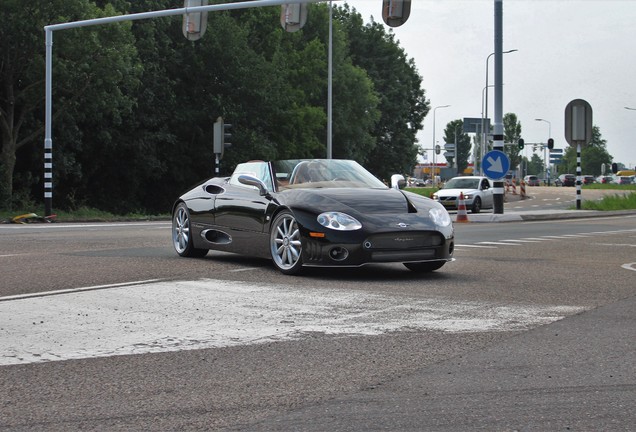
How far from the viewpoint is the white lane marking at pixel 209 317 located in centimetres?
611

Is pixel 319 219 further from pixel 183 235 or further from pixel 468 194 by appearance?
pixel 468 194

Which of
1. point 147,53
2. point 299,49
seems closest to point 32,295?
point 147,53

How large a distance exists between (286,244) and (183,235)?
2579mm

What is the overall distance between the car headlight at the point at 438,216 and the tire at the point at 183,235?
3451 millimetres

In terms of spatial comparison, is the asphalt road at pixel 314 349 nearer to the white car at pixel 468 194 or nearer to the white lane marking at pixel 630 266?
the white lane marking at pixel 630 266

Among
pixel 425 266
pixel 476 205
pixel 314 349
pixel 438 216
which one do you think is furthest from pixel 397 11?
pixel 476 205

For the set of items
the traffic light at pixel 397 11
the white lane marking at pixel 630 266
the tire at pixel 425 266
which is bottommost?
the white lane marking at pixel 630 266

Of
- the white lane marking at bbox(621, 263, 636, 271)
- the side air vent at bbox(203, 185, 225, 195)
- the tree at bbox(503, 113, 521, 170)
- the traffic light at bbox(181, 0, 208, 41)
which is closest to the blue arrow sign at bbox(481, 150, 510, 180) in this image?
the traffic light at bbox(181, 0, 208, 41)

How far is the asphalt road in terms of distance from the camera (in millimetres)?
4410

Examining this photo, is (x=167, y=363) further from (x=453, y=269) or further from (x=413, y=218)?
(x=453, y=269)

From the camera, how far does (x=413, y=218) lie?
10.2m

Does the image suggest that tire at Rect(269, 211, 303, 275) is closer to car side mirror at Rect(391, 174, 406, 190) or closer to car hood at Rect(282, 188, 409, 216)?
car hood at Rect(282, 188, 409, 216)

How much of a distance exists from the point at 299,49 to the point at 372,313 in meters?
57.8

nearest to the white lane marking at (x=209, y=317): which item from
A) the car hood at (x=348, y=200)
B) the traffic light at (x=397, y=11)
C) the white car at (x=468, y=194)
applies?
the car hood at (x=348, y=200)
